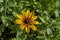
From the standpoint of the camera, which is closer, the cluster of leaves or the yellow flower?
the yellow flower

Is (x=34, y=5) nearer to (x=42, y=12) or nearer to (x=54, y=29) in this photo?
(x=42, y=12)

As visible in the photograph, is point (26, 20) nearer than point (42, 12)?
Yes

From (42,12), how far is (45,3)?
14 cm

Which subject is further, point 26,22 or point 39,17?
point 39,17

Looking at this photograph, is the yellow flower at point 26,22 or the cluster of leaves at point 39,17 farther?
the cluster of leaves at point 39,17

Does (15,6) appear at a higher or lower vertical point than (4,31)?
higher

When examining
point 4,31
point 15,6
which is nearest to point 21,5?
point 15,6

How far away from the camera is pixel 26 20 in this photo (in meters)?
2.54

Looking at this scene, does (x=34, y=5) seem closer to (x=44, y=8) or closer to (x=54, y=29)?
(x=44, y=8)

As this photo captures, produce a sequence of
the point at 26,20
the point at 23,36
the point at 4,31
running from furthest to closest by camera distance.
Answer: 1. the point at 4,31
2. the point at 23,36
3. the point at 26,20

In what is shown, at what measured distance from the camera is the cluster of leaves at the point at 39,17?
2.65m

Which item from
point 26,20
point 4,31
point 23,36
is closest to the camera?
point 26,20

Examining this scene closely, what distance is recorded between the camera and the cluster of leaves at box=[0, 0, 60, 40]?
→ 2.65m

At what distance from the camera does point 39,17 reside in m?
2.69
